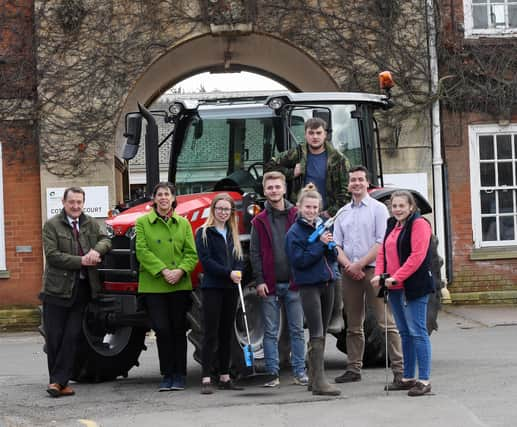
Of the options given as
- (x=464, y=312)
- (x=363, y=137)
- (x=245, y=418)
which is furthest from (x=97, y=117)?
(x=245, y=418)

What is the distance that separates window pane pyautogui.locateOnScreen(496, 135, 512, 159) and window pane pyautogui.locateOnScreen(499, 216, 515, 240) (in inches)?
41.0

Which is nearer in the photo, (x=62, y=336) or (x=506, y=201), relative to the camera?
(x=62, y=336)

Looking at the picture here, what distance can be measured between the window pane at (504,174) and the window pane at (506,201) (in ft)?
0.53

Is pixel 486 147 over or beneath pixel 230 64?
beneath

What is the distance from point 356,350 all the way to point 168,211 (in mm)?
2041

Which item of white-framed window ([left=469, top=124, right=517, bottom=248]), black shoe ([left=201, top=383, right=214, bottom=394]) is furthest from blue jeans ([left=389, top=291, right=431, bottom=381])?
white-framed window ([left=469, top=124, right=517, bottom=248])

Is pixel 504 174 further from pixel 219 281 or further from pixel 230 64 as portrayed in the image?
pixel 219 281

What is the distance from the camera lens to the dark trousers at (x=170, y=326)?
9.62 meters

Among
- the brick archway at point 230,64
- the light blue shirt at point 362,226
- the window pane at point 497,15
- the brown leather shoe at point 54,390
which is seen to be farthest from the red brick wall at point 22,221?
the light blue shirt at point 362,226

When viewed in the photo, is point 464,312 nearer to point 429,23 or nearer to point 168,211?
point 429,23

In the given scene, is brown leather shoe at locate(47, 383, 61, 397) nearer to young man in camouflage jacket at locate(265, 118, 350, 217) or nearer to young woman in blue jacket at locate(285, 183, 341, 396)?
young woman in blue jacket at locate(285, 183, 341, 396)

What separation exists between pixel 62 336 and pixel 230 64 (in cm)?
1147

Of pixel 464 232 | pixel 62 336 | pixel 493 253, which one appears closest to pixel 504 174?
pixel 464 232

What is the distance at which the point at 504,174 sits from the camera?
18.7 meters
